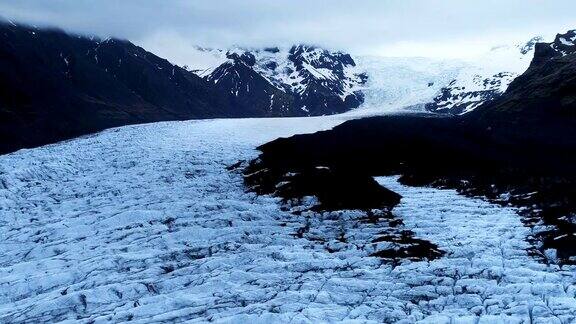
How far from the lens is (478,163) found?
1585 inches

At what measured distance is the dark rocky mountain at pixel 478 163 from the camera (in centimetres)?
2491

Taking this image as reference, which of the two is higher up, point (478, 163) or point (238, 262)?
point (478, 163)

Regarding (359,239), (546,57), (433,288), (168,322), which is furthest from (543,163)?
(546,57)

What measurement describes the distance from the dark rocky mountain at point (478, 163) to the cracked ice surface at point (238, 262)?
5.98 feet

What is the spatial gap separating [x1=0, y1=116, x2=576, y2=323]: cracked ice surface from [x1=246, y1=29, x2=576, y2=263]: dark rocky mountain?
71.7 inches

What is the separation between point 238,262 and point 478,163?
27.4 m

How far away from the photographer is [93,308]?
16219 mm

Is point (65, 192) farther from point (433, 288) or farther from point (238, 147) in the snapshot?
point (433, 288)

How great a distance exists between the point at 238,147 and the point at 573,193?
28.7 m

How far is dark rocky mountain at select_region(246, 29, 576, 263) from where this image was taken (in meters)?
24.9

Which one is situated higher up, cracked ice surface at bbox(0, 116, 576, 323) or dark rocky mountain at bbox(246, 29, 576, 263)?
dark rocky mountain at bbox(246, 29, 576, 263)

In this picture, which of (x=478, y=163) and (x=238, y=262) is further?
(x=478, y=163)

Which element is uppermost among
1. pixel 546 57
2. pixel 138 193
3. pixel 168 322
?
pixel 546 57

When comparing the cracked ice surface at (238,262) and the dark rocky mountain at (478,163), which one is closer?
the cracked ice surface at (238,262)
